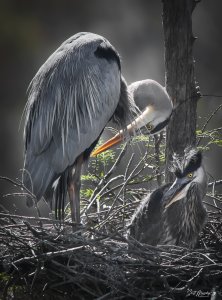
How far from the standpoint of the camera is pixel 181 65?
5.07m

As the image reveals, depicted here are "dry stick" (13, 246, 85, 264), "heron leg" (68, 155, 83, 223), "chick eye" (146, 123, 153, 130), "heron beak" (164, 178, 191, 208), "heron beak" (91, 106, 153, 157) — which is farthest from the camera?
"chick eye" (146, 123, 153, 130)

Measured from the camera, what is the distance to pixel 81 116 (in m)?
5.20

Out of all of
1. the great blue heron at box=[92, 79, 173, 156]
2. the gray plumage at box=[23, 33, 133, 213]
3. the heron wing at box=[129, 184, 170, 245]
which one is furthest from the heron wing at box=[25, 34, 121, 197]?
the heron wing at box=[129, 184, 170, 245]

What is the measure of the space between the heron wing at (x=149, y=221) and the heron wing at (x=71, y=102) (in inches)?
22.9

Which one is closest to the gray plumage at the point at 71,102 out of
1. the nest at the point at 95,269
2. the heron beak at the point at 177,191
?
the heron beak at the point at 177,191

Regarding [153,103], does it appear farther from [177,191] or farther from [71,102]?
[177,191]

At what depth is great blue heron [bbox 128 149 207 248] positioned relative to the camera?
4.68 m

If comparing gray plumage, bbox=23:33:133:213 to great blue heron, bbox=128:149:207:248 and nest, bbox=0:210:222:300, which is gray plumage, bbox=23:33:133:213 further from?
nest, bbox=0:210:222:300

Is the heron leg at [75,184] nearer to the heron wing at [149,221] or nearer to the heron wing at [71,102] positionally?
the heron wing at [71,102]

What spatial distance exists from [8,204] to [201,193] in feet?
11.3

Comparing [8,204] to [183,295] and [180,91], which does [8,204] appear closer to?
[180,91]

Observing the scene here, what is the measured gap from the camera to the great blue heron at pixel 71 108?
5074mm

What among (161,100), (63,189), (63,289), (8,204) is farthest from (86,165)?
(8,204)

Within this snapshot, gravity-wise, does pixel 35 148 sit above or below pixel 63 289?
above
